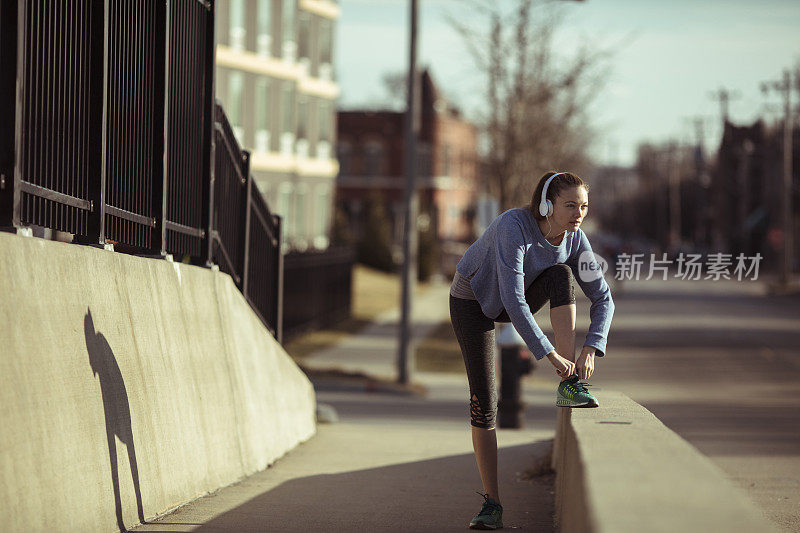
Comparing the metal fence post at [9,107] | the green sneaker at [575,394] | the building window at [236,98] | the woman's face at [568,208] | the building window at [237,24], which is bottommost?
the green sneaker at [575,394]

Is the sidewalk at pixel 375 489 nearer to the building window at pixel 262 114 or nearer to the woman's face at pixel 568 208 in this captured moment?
the woman's face at pixel 568 208

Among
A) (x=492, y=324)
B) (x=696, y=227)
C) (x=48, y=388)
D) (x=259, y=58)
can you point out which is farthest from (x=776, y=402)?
(x=696, y=227)

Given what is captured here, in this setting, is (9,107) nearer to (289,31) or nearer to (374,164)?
(289,31)

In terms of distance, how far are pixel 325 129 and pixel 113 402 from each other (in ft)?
149

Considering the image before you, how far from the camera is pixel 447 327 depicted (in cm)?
3428

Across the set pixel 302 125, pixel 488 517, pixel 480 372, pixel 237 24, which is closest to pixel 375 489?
pixel 488 517

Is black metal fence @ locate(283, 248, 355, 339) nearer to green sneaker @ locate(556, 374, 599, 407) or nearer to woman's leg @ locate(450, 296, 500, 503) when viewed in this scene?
woman's leg @ locate(450, 296, 500, 503)

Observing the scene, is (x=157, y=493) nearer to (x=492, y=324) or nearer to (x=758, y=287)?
(x=492, y=324)

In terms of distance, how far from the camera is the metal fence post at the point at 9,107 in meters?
5.12

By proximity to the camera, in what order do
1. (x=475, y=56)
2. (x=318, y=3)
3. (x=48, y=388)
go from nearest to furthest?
(x=48, y=388) → (x=475, y=56) → (x=318, y=3)

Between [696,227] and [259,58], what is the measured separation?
83324 millimetres

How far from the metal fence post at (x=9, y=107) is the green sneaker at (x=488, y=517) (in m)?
2.54

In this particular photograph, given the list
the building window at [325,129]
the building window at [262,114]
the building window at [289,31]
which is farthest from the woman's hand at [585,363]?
the building window at [325,129]

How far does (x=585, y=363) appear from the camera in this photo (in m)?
5.79
